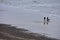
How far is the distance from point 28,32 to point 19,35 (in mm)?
1317

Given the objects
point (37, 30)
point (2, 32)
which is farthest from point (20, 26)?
point (2, 32)

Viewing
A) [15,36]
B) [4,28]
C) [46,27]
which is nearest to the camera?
[15,36]

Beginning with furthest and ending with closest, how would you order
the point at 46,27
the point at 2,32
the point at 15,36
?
the point at 46,27, the point at 2,32, the point at 15,36

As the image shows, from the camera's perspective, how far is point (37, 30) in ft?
49.7

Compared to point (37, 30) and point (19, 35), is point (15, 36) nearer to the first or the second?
point (19, 35)

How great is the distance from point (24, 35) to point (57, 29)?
3254 millimetres

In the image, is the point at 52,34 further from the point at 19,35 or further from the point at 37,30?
the point at 19,35

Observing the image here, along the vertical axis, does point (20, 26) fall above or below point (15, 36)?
above

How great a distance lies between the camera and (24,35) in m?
13.3

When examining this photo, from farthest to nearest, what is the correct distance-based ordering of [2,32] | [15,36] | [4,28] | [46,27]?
1. [46,27]
2. [4,28]
3. [2,32]
4. [15,36]

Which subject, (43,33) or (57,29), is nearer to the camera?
(43,33)

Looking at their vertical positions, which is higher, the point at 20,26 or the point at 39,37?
the point at 20,26

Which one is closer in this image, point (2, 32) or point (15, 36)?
point (15, 36)

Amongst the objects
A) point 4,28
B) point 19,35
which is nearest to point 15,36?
point 19,35
